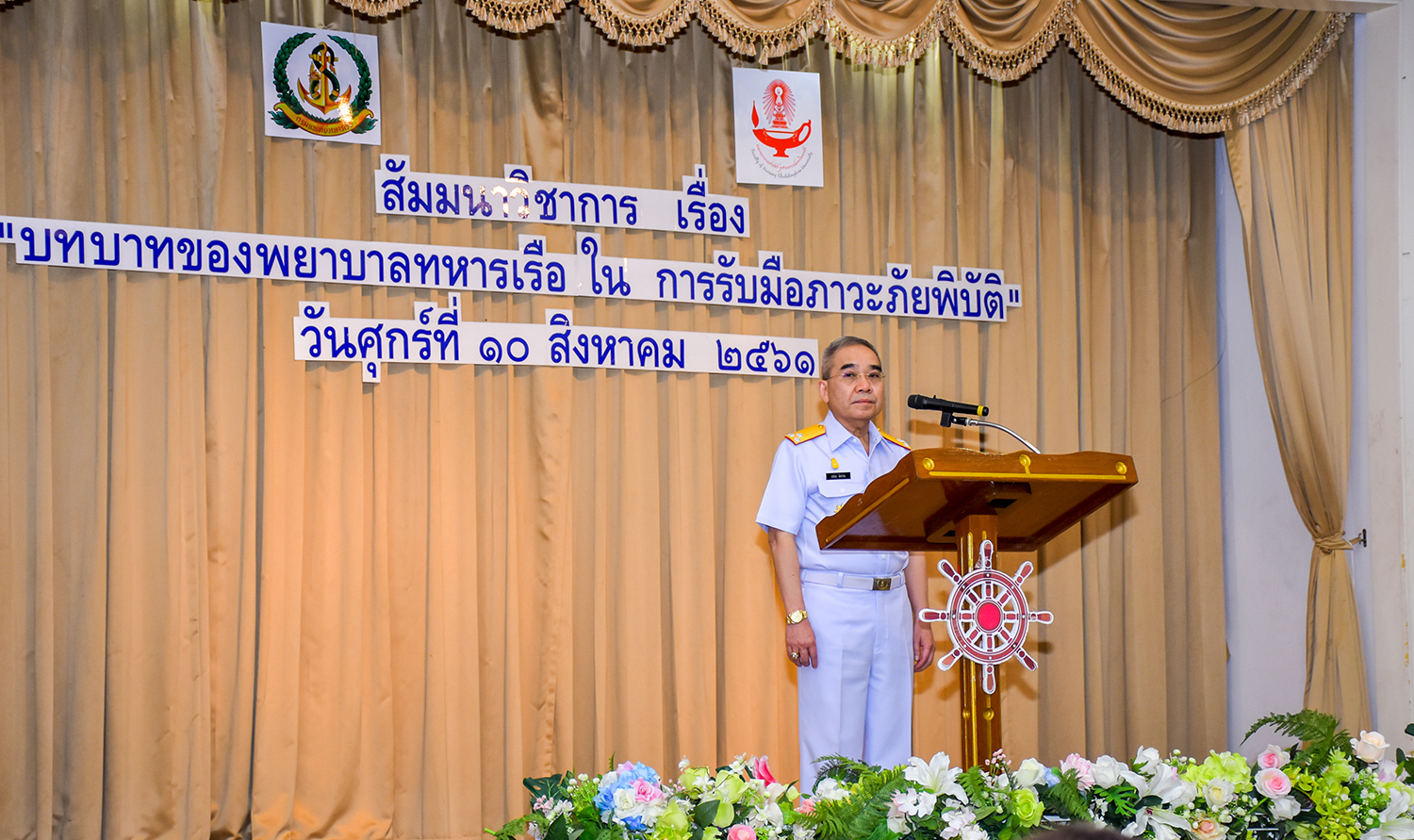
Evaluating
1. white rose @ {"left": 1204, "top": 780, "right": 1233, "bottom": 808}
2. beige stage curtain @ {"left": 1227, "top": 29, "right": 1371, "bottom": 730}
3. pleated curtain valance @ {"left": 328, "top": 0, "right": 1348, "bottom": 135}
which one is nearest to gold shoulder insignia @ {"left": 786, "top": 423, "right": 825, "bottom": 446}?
pleated curtain valance @ {"left": 328, "top": 0, "right": 1348, "bottom": 135}

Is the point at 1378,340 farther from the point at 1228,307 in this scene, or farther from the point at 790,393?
the point at 790,393

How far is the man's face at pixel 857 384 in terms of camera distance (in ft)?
11.2

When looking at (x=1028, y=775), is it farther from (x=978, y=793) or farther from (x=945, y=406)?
(x=945, y=406)

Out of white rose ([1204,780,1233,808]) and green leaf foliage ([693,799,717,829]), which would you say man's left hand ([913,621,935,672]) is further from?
green leaf foliage ([693,799,717,829])

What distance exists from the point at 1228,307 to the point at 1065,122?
3.65ft

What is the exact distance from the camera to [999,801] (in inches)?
75.8

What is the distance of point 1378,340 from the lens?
4516mm

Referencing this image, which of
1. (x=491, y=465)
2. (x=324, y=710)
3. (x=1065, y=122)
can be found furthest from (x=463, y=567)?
(x=1065, y=122)

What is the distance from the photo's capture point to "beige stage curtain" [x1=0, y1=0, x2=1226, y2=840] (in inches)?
158

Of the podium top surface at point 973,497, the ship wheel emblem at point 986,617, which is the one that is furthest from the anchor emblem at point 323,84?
the ship wheel emblem at point 986,617

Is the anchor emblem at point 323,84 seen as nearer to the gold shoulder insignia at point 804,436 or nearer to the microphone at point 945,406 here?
the gold shoulder insignia at point 804,436

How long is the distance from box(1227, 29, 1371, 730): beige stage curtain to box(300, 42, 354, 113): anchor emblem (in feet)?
11.2

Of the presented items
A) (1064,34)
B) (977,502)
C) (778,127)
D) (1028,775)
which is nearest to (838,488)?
(977,502)

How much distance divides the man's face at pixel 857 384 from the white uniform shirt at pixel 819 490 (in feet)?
0.31
